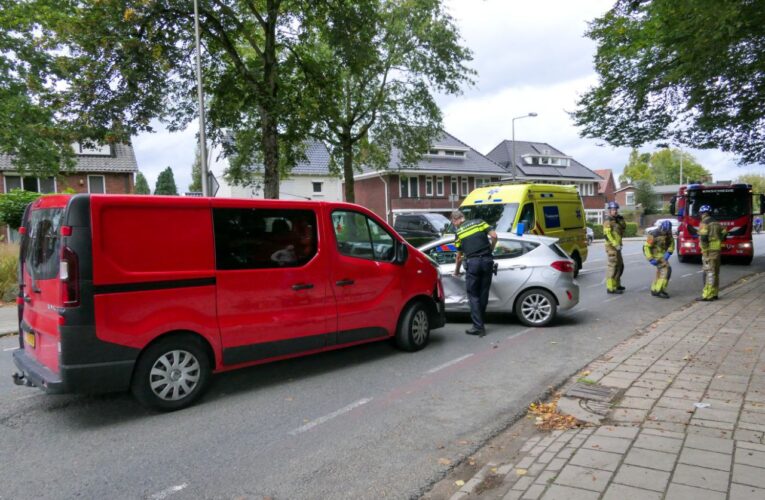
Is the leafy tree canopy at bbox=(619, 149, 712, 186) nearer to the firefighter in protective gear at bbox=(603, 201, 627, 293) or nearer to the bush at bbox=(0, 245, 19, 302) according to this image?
the firefighter in protective gear at bbox=(603, 201, 627, 293)

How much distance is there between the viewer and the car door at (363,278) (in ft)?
19.0

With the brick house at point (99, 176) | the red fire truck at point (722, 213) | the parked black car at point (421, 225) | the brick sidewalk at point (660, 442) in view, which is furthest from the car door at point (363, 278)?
the brick house at point (99, 176)

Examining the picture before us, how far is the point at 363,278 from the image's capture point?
19.7 ft

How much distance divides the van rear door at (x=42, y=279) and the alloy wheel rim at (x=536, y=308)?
6291 millimetres

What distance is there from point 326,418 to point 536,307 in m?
4.75

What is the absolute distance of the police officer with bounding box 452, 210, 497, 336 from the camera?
24.6 ft

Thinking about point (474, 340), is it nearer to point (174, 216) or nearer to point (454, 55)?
point (174, 216)

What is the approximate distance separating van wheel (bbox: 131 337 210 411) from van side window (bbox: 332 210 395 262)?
1870 mm

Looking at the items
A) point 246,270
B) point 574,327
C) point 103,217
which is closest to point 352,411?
point 246,270

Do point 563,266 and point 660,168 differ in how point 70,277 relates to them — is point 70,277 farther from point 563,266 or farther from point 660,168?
point 660,168

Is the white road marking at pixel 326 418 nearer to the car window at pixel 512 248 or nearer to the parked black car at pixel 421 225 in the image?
the car window at pixel 512 248

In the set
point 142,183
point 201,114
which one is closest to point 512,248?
point 201,114

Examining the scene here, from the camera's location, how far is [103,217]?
13.8 ft

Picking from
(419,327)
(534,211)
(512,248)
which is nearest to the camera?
(419,327)
